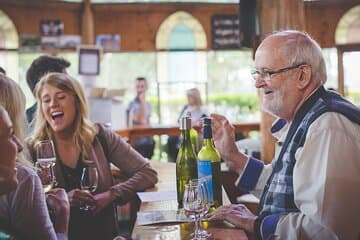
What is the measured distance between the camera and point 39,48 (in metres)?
8.84

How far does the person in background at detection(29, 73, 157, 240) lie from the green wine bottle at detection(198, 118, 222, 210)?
661mm

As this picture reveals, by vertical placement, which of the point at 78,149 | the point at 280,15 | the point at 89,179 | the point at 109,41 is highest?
the point at 109,41

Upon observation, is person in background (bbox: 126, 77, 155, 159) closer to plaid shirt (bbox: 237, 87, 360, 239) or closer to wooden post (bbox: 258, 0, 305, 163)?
wooden post (bbox: 258, 0, 305, 163)

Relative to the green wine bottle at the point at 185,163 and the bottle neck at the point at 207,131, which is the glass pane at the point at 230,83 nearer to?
the green wine bottle at the point at 185,163

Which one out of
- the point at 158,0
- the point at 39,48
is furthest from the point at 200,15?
the point at 39,48

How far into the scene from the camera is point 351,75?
974cm

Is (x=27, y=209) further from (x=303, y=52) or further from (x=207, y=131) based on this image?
(x=303, y=52)

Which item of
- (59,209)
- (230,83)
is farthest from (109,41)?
(59,209)

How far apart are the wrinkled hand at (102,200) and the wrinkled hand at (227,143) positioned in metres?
0.58

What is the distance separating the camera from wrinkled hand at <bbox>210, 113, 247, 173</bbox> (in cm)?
229

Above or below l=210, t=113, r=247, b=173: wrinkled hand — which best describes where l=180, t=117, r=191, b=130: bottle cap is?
above

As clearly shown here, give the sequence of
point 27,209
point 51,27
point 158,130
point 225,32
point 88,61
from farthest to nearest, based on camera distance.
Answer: point 225,32 → point 51,27 → point 158,130 → point 88,61 → point 27,209

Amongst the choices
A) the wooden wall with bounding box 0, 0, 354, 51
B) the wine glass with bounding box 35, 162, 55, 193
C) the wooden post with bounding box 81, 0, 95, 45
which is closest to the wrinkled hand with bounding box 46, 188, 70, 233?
the wine glass with bounding box 35, 162, 55, 193

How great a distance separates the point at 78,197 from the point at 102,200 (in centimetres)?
15
